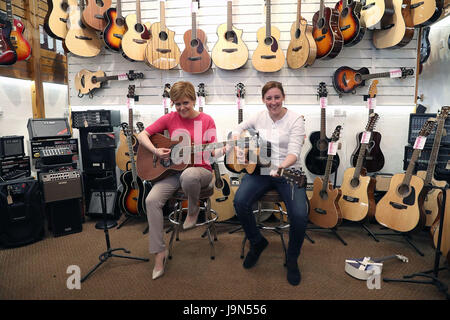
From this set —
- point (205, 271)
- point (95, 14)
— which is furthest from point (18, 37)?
point (205, 271)

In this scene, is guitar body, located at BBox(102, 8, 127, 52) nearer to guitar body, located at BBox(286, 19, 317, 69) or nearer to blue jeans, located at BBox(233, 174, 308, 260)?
guitar body, located at BBox(286, 19, 317, 69)

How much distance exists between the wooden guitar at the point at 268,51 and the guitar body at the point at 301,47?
0.42 ft

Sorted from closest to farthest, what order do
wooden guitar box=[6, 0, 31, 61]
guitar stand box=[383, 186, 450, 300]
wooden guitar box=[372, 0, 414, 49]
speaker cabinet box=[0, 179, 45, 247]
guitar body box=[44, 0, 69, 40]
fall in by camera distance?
1. guitar stand box=[383, 186, 450, 300]
2. speaker cabinet box=[0, 179, 45, 247]
3. wooden guitar box=[372, 0, 414, 49]
4. wooden guitar box=[6, 0, 31, 61]
5. guitar body box=[44, 0, 69, 40]

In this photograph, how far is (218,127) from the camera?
11.5 feet

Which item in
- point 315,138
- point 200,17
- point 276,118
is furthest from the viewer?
point 200,17

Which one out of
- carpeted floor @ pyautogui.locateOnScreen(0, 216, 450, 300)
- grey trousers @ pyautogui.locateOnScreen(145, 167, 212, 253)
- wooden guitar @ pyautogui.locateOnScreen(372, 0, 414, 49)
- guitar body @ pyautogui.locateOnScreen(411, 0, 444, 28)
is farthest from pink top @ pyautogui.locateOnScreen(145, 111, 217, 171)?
guitar body @ pyautogui.locateOnScreen(411, 0, 444, 28)

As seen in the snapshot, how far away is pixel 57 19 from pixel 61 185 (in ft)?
6.46

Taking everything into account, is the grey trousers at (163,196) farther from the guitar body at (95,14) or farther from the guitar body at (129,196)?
the guitar body at (95,14)

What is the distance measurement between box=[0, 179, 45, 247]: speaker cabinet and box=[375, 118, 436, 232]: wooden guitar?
127 inches

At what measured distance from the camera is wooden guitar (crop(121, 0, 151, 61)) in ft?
10.4
